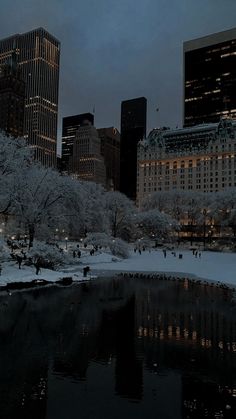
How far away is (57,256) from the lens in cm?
4253

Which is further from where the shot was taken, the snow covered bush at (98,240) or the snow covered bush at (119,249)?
the snow covered bush at (98,240)

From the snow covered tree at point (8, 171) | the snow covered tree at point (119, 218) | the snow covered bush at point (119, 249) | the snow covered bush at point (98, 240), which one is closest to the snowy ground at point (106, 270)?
the snow covered bush at point (119, 249)

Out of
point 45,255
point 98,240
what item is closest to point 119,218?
point 98,240

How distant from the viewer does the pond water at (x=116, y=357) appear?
12.0 m

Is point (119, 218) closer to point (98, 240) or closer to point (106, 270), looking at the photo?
point (98, 240)

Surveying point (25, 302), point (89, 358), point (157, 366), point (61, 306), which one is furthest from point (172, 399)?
point (25, 302)

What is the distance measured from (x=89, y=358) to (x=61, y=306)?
31.6 feet

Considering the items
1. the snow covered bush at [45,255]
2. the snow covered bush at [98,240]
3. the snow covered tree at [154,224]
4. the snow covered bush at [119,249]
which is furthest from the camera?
the snow covered tree at [154,224]

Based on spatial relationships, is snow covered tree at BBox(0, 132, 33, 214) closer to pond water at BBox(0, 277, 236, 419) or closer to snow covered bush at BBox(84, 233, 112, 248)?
pond water at BBox(0, 277, 236, 419)

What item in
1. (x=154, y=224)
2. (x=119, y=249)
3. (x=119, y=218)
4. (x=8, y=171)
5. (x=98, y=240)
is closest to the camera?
(x=8, y=171)

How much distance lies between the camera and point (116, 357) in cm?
1653

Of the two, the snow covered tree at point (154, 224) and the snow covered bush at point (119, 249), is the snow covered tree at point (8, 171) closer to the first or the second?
the snow covered bush at point (119, 249)

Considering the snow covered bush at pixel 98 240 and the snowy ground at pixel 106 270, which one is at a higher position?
the snow covered bush at pixel 98 240

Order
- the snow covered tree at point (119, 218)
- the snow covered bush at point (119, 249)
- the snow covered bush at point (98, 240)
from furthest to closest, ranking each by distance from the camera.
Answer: the snow covered tree at point (119, 218) < the snow covered bush at point (98, 240) < the snow covered bush at point (119, 249)
